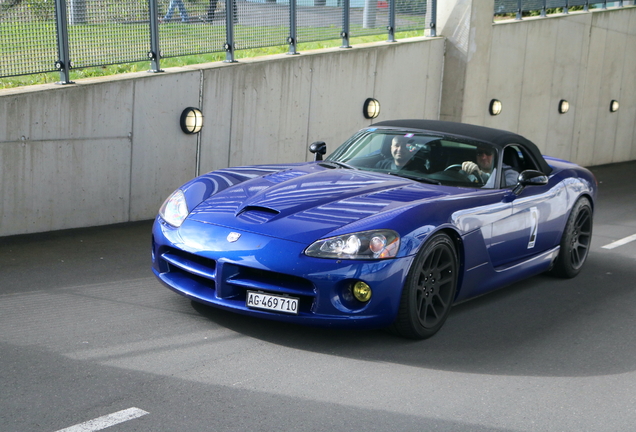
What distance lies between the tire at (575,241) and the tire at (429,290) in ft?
6.63

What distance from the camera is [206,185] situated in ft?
18.8

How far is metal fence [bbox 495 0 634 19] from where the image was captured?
1582 cm

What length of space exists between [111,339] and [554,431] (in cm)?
259

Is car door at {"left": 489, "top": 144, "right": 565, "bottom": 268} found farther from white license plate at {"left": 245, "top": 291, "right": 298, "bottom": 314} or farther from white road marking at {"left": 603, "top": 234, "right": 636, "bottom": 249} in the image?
white road marking at {"left": 603, "top": 234, "right": 636, "bottom": 249}

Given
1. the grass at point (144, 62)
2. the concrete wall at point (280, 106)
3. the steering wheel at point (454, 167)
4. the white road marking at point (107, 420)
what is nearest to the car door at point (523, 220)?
the steering wheel at point (454, 167)

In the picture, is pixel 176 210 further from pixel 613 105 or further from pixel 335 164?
pixel 613 105

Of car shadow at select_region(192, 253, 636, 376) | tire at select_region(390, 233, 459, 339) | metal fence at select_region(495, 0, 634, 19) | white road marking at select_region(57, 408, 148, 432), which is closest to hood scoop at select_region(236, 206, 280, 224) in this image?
car shadow at select_region(192, 253, 636, 376)

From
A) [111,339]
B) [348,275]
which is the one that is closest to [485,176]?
[348,275]

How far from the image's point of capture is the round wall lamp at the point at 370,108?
1243 centimetres

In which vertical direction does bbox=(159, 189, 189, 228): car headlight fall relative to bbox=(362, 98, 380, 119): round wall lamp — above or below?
below

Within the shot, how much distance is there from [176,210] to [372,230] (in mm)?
1472

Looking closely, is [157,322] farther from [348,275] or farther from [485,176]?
[485,176]

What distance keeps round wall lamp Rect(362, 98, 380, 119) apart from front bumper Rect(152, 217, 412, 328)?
783cm

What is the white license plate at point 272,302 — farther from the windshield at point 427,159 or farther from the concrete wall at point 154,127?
the concrete wall at point 154,127
